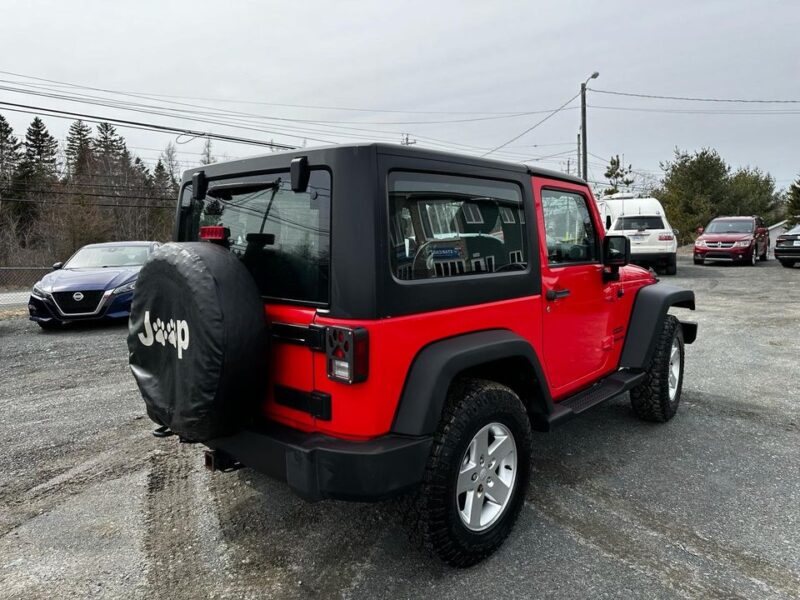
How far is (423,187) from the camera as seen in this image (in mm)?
2400

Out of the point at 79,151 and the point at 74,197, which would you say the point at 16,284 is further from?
the point at 79,151

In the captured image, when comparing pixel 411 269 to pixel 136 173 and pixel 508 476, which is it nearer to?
pixel 508 476

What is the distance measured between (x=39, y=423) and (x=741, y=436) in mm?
5616

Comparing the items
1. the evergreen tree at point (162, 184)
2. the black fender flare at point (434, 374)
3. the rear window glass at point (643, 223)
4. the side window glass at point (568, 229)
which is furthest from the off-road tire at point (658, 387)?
the evergreen tree at point (162, 184)

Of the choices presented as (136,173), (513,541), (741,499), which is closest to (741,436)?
(741,499)

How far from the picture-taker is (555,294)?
3.06 metres

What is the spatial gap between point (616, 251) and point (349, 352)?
92.2 inches

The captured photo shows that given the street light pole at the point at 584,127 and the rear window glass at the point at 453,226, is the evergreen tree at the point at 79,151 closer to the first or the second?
the street light pole at the point at 584,127

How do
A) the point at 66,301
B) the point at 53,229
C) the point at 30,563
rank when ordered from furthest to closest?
the point at 53,229, the point at 66,301, the point at 30,563

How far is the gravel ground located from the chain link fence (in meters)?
9.41

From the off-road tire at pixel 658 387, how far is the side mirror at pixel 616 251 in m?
0.81

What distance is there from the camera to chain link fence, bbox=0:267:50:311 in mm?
12406

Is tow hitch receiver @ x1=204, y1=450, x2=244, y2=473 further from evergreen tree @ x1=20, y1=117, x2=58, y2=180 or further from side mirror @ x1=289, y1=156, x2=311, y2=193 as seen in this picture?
evergreen tree @ x1=20, y1=117, x2=58, y2=180

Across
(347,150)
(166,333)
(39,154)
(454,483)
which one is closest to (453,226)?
(347,150)
